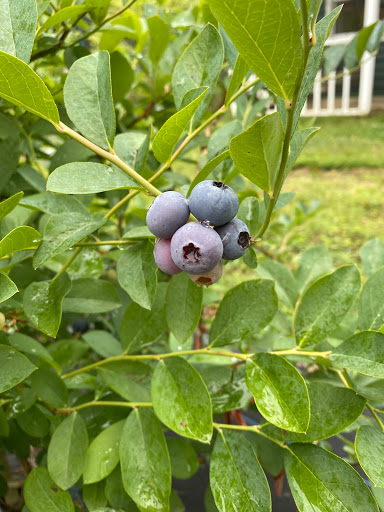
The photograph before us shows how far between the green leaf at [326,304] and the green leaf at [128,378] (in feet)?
0.79

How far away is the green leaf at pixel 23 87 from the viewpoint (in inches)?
16.7

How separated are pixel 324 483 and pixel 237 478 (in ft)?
0.33

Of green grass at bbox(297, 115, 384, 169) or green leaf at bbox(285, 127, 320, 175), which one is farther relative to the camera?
green grass at bbox(297, 115, 384, 169)

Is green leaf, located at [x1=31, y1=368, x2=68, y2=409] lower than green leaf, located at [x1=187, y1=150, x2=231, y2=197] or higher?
lower

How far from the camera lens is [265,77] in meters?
0.38

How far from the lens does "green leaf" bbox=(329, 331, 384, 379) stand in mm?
495

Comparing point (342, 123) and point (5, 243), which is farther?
point (342, 123)

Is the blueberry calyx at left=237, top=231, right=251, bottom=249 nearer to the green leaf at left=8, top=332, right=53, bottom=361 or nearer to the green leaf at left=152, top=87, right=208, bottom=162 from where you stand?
the green leaf at left=152, top=87, right=208, bottom=162

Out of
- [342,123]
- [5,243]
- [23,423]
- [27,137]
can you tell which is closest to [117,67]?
[27,137]

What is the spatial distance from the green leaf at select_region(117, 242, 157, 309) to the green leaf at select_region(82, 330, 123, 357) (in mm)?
250

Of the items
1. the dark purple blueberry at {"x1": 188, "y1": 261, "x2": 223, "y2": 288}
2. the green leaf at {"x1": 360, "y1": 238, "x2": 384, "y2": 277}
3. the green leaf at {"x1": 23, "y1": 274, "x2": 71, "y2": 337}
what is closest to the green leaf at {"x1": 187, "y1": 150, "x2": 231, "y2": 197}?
the dark purple blueberry at {"x1": 188, "y1": 261, "x2": 223, "y2": 288}

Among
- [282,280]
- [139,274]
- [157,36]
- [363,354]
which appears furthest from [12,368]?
[157,36]

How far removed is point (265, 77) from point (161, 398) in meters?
0.40

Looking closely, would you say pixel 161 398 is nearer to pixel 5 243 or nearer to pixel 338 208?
pixel 5 243
